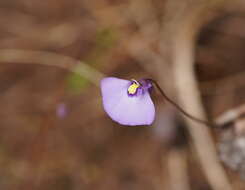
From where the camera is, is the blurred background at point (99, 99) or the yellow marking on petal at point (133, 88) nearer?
the yellow marking on petal at point (133, 88)

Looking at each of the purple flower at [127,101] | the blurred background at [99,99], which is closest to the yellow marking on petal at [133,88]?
the purple flower at [127,101]

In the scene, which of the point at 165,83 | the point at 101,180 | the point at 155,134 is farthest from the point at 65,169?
the point at 165,83

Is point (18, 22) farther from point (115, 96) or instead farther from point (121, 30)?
point (115, 96)

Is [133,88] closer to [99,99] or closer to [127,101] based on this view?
[127,101]

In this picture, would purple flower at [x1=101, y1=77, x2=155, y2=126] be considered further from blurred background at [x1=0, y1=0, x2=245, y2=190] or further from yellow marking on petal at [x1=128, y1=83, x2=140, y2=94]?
blurred background at [x1=0, y1=0, x2=245, y2=190]

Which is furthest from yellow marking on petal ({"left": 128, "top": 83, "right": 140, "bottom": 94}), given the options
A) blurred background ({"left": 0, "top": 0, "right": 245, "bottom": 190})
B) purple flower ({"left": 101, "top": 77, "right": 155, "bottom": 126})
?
blurred background ({"left": 0, "top": 0, "right": 245, "bottom": 190})

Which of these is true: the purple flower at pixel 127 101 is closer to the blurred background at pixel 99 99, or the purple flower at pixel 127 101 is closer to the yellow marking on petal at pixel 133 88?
the yellow marking on petal at pixel 133 88
